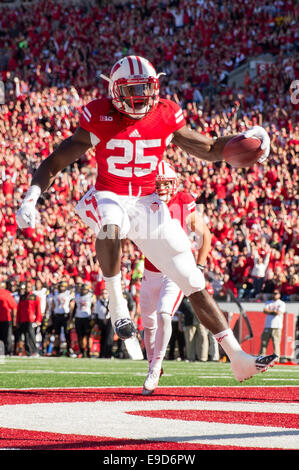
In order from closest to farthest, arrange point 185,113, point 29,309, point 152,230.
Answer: point 152,230
point 29,309
point 185,113

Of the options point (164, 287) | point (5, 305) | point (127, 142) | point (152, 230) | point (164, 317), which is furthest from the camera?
point (5, 305)

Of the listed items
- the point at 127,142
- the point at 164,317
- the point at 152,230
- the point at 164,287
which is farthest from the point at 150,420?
the point at 164,287

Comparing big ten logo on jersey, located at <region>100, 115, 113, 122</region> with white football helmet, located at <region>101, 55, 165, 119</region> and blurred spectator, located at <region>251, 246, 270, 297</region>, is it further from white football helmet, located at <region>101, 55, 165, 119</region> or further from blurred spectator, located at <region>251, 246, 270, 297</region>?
blurred spectator, located at <region>251, 246, 270, 297</region>

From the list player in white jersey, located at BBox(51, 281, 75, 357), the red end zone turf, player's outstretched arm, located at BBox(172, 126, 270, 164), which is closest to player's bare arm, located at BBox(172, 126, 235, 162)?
player's outstretched arm, located at BBox(172, 126, 270, 164)

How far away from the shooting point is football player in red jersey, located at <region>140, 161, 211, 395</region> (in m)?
6.69

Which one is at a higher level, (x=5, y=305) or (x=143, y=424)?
(x=5, y=305)

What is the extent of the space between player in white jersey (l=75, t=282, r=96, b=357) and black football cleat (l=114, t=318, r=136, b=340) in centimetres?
986

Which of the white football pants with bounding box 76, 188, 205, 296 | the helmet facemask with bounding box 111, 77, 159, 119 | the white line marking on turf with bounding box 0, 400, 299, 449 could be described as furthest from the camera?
the helmet facemask with bounding box 111, 77, 159, 119

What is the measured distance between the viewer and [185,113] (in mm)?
20859

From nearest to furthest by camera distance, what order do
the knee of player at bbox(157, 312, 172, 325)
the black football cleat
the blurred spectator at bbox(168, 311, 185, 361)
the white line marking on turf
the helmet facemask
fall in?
1. the white line marking on turf
2. the black football cleat
3. the helmet facemask
4. the knee of player at bbox(157, 312, 172, 325)
5. the blurred spectator at bbox(168, 311, 185, 361)

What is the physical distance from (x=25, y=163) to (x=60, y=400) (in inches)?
548

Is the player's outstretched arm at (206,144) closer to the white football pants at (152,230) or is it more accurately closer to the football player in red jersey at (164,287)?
the white football pants at (152,230)

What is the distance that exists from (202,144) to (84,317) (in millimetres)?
9859

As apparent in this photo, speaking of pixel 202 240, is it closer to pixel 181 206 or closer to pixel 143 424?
pixel 181 206
